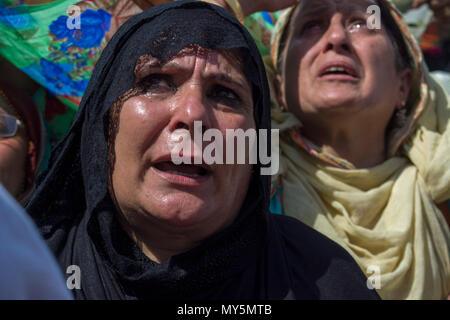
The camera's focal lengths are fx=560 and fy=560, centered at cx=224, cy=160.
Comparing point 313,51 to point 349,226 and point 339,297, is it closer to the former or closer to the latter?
point 349,226

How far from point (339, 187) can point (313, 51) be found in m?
0.71

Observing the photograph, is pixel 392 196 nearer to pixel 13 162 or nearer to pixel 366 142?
pixel 366 142

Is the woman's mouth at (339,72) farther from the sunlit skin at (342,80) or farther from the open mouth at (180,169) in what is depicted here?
the open mouth at (180,169)

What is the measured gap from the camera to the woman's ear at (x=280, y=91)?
10.1 ft

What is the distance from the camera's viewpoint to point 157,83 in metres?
1.79

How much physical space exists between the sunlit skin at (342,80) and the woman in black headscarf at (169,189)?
0.94 m

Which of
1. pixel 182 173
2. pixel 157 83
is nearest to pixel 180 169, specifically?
pixel 182 173

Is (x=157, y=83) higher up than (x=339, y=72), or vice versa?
(x=157, y=83)

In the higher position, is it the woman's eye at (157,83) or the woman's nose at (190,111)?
the woman's eye at (157,83)

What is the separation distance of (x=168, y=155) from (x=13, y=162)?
1.06 metres

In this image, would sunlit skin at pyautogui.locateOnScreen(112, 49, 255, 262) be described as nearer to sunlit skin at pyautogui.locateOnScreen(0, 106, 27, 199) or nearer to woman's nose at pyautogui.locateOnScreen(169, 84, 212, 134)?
woman's nose at pyautogui.locateOnScreen(169, 84, 212, 134)

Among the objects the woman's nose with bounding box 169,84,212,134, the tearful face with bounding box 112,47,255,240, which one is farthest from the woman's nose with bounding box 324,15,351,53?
the woman's nose with bounding box 169,84,212,134

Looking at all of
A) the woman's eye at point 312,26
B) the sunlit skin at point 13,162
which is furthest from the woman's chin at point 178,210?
the woman's eye at point 312,26

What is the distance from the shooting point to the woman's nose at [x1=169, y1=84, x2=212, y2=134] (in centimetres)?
167
